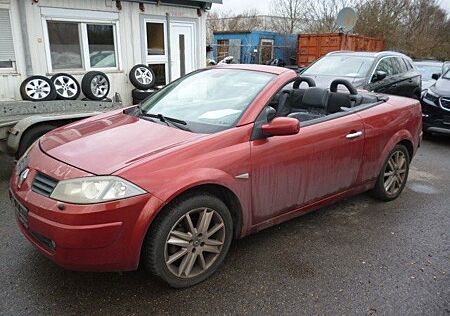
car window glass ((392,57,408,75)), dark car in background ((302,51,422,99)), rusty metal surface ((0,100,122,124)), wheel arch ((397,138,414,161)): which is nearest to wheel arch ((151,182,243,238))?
wheel arch ((397,138,414,161))

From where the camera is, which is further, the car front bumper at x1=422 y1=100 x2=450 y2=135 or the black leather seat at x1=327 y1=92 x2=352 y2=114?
the car front bumper at x1=422 y1=100 x2=450 y2=135

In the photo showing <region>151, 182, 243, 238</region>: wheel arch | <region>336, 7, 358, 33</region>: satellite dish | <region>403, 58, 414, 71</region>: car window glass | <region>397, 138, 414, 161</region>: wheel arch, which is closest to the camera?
<region>151, 182, 243, 238</region>: wheel arch

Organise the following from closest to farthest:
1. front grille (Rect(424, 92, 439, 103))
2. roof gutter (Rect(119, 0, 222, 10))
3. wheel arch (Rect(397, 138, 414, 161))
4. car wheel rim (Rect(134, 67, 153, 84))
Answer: wheel arch (Rect(397, 138, 414, 161)) → front grille (Rect(424, 92, 439, 103)) → car wheel rim (Rect(134, 67, 153, 84)) → roof gutter (Rect(119, 0, 222, 10))

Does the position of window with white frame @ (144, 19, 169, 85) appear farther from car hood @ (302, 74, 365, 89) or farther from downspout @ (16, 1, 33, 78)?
car hood @ (302, 74, 365, 89)

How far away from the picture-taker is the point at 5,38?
7875mm

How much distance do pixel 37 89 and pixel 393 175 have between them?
21.9 feet

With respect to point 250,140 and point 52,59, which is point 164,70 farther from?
point 250,140

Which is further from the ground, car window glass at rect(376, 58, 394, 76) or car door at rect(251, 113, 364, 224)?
car window glass at rect(376, 58, 394, 76)

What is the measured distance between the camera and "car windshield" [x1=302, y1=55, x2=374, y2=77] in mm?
7977

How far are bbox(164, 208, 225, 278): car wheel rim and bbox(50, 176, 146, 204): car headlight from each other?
44cm

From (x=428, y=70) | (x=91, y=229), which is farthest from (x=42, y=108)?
(x=428, y=70)

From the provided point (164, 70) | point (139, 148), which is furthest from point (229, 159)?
point (164, 70)

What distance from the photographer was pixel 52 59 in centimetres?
872

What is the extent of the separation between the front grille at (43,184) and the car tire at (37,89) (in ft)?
18.3
